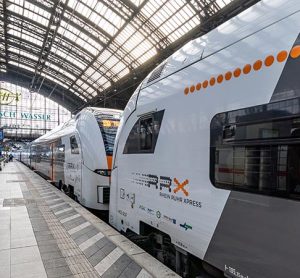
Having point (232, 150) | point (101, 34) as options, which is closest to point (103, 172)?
point (232, 150)

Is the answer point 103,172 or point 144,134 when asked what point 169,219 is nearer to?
point 144,134

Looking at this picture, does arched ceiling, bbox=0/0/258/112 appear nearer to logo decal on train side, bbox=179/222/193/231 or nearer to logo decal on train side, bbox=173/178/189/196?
logo decal on train side, bbox=173/178/189/196

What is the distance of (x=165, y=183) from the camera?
150 inches

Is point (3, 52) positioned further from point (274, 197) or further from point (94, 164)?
point (274, 197)

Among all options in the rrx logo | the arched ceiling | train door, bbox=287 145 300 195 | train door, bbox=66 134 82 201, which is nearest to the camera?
train door, bbox=287 145 300 195

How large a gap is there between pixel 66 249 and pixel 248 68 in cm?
385

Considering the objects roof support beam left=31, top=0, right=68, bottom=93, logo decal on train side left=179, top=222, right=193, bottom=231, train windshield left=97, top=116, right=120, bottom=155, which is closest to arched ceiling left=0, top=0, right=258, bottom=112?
roof support beam left=31, top=0, right=68, bottom=93

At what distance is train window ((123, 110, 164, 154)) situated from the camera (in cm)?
414

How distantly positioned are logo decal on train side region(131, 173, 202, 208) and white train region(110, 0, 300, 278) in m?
0.01

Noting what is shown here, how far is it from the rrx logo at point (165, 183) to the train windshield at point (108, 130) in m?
3.91

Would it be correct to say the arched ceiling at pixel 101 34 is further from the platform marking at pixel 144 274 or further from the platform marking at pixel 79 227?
the platform marking at pixel 144 274

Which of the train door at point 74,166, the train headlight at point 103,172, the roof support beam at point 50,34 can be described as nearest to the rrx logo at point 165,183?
the train headlight at point 103,172

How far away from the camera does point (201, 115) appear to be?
3.19m

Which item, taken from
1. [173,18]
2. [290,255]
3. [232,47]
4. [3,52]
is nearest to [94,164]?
[232,47]
